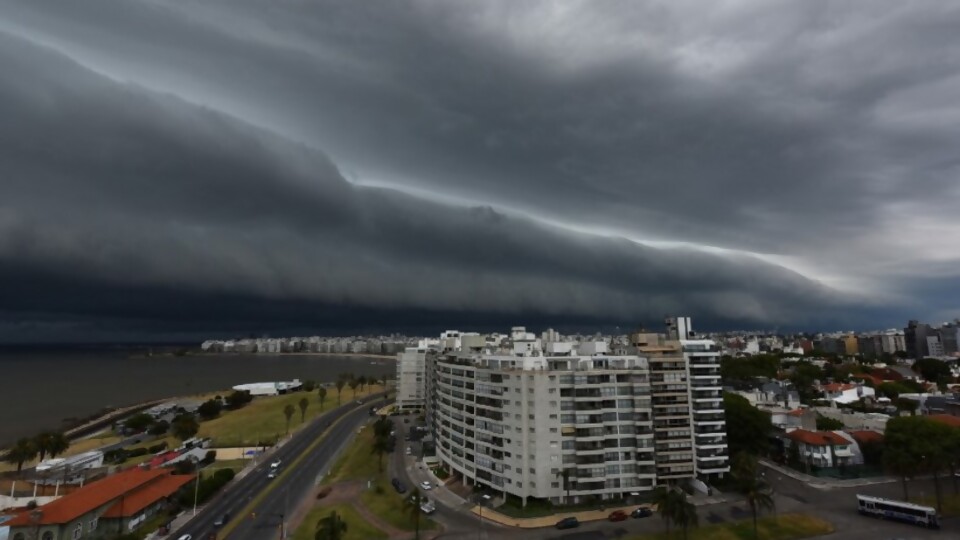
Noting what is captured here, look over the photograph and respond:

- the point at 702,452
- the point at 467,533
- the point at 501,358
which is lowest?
the point at 467,533

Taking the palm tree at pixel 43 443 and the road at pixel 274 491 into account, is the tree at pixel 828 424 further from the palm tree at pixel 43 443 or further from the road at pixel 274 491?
the palm tree at pixel 43 443

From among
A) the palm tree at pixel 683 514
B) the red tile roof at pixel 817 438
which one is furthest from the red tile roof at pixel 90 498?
the red tile roof at pixel 817 438

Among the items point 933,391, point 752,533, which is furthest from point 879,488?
point 933,391

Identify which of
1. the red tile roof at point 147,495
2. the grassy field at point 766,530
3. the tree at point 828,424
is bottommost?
the grassy field at point 766,530

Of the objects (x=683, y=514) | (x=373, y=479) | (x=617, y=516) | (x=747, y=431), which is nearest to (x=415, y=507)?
(x=617, y=516)

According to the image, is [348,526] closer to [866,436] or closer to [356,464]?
[356,464]

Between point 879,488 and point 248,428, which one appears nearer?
point 879,488

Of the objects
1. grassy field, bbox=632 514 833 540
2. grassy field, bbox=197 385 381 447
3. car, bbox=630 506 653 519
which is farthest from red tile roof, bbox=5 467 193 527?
car, bbox=630 506 653 519

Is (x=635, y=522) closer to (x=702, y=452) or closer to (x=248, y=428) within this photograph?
(x=702, y=452)
